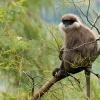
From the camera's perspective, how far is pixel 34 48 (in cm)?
466

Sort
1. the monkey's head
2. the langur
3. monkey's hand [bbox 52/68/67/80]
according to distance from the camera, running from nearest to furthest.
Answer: monkey's hand [bbox 52/68/67/80] < the langur < the monkey's head

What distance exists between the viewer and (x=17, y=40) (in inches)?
180

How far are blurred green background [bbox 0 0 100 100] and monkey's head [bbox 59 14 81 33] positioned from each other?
0.06m

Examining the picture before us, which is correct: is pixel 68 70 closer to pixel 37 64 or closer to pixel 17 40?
pixel 17 40

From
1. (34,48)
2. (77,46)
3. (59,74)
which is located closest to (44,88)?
(59,74)

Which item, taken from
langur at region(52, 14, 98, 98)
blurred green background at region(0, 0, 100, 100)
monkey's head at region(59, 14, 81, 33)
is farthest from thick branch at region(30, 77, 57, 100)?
monkey's head at region(59, 14, 81, 33)

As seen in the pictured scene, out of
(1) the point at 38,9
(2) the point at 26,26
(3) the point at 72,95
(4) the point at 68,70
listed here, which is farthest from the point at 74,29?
(1) the point at 38,9

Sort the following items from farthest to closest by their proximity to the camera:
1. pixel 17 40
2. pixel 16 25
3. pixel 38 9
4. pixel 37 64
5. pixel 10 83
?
1. pixel 38 9
2. pixel 16 25
3. pixel 37 64
4. pixel 10 83
5. pixel 17 40

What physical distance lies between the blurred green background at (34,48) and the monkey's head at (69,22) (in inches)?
2.5

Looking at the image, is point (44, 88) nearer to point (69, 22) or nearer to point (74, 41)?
point (74, 41)

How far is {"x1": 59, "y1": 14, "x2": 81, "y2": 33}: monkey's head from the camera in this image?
16.3ft

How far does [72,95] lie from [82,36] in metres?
0.90

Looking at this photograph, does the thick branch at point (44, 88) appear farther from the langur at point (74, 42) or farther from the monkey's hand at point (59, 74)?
the langur at point (74, 42)

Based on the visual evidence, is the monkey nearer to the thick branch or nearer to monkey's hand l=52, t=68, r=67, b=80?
monkey's hand l=52, t=68, r=67, b=80
